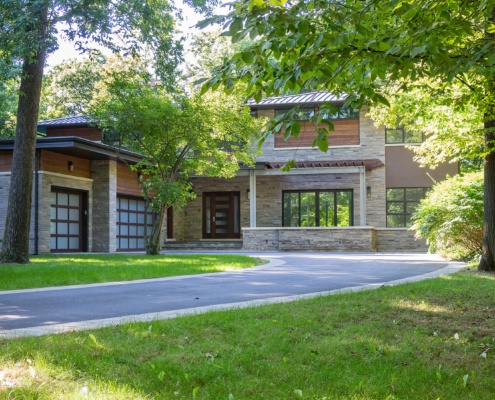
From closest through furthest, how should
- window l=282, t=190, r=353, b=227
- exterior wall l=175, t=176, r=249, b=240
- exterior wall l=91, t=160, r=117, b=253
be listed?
exterior wall l=91, t=160, r=117, b=253, window l=282, t=190, r=353, b=227, exterior wall l=175, t=176, r=249, b=240

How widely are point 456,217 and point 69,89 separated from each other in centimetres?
3013

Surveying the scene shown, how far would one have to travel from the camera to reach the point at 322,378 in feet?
16.1

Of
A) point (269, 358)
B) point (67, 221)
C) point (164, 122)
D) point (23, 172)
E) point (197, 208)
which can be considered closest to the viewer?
point (269, 358)

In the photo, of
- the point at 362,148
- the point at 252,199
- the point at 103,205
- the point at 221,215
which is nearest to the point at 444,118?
the point at 362,148

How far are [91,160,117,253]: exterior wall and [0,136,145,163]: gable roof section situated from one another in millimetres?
502

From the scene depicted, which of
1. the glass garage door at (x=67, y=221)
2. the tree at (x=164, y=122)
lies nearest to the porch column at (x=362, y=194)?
the tree at (x=164, y=122)

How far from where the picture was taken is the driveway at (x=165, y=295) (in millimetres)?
7485

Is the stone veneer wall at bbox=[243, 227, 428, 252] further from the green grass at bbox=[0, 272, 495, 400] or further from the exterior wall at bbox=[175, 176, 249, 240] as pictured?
the green grass at bbox=[0, 272, 495, 400]

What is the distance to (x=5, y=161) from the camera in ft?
75.2

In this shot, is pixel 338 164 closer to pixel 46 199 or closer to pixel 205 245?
pixel 205 245

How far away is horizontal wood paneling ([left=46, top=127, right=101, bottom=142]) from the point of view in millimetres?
31094

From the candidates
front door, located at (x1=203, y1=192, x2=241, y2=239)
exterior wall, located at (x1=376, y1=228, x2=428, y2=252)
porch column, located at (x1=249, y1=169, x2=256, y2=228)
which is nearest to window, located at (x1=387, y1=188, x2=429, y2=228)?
exterior wall, located at (x1=376, y1=228, x2=428, y2=252)

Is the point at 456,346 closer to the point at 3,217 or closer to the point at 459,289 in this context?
the point at 459,289

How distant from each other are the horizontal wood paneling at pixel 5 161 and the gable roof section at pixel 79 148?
18.9 inches
